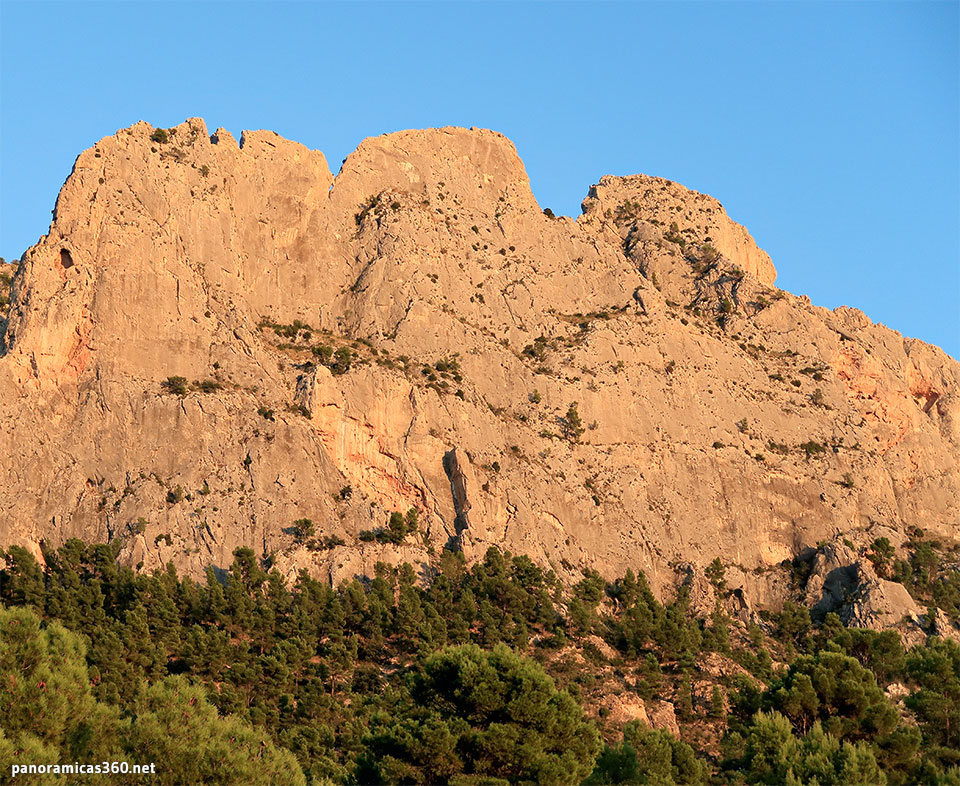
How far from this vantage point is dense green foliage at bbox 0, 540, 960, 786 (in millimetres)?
44969

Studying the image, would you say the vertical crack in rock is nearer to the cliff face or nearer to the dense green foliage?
the cliff face

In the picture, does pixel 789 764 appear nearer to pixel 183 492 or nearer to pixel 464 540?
pixel 464 540

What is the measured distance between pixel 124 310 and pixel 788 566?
45379 millimetres

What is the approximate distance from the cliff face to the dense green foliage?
349 cm

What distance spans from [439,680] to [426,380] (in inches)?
1635

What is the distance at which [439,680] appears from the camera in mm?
55438

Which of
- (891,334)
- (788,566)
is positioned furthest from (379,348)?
(891,334)

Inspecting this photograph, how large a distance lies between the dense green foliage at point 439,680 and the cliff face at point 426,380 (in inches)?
137

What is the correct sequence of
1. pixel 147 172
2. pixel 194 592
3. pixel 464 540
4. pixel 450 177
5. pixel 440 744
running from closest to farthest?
pixel 440 744, pixel 194 592, pixel 464 540, pixel 147 172, pixel 450 177

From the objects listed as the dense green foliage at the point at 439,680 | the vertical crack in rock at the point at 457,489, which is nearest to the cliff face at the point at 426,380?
the vertical crack in rock at the point at 457,489

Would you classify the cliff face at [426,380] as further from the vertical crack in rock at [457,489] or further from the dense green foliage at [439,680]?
the dense green foliage at [439,680]

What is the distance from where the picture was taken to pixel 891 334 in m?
115

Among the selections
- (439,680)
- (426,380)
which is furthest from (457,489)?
(439,680)

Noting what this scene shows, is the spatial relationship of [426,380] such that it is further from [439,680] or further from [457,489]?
[439,680]
